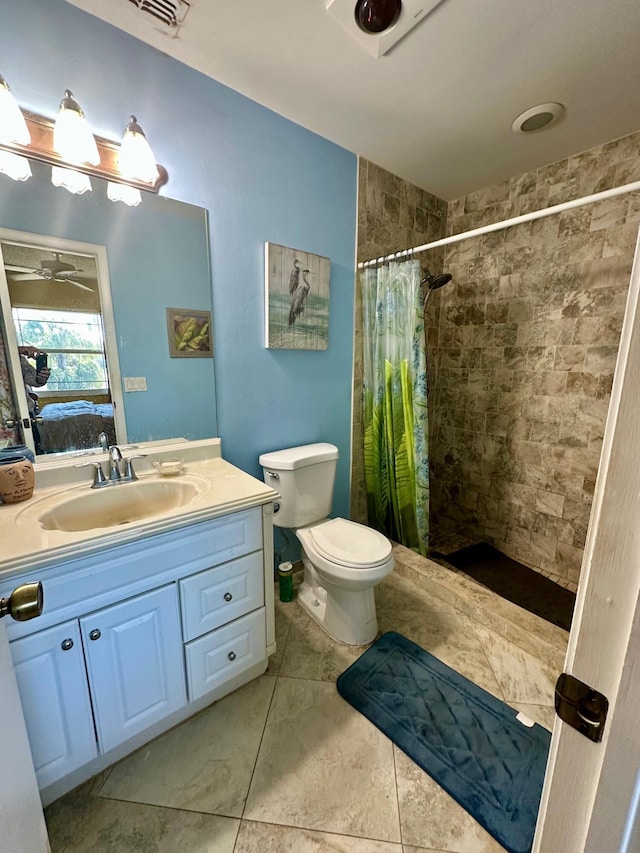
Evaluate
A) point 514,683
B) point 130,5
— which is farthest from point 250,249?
point 514,683

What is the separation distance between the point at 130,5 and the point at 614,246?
2.28m

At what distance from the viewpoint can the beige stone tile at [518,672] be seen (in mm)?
1354

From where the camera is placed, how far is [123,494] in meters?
1.30

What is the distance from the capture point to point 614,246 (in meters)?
1.79

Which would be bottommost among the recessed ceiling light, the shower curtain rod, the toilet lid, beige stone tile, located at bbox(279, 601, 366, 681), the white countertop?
beige stone tile, located at bbox(279, 601, 366, 681)

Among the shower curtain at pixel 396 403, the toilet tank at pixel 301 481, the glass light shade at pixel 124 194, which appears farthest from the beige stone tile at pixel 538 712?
the glass light shade at pixel 124 194

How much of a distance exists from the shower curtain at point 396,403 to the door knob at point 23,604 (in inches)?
66.4

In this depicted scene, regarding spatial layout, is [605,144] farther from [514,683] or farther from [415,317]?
[514,683]

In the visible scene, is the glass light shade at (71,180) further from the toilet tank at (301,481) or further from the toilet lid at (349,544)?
the toilet lid at (349,544)

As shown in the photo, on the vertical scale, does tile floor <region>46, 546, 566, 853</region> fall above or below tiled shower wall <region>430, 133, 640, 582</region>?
below

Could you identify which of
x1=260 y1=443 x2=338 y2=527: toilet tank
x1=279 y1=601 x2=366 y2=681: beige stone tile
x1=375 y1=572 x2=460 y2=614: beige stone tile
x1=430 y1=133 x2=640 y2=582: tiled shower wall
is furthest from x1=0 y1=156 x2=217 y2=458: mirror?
x1=430 y1=133 x2=640 y2=582: tiled shower wall

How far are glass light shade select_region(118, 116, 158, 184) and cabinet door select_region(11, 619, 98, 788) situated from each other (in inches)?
59.0

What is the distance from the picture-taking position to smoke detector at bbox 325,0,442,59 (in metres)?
1.10

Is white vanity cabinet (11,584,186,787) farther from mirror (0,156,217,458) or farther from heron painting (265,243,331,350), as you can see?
heron painting (265,243,331,350)
